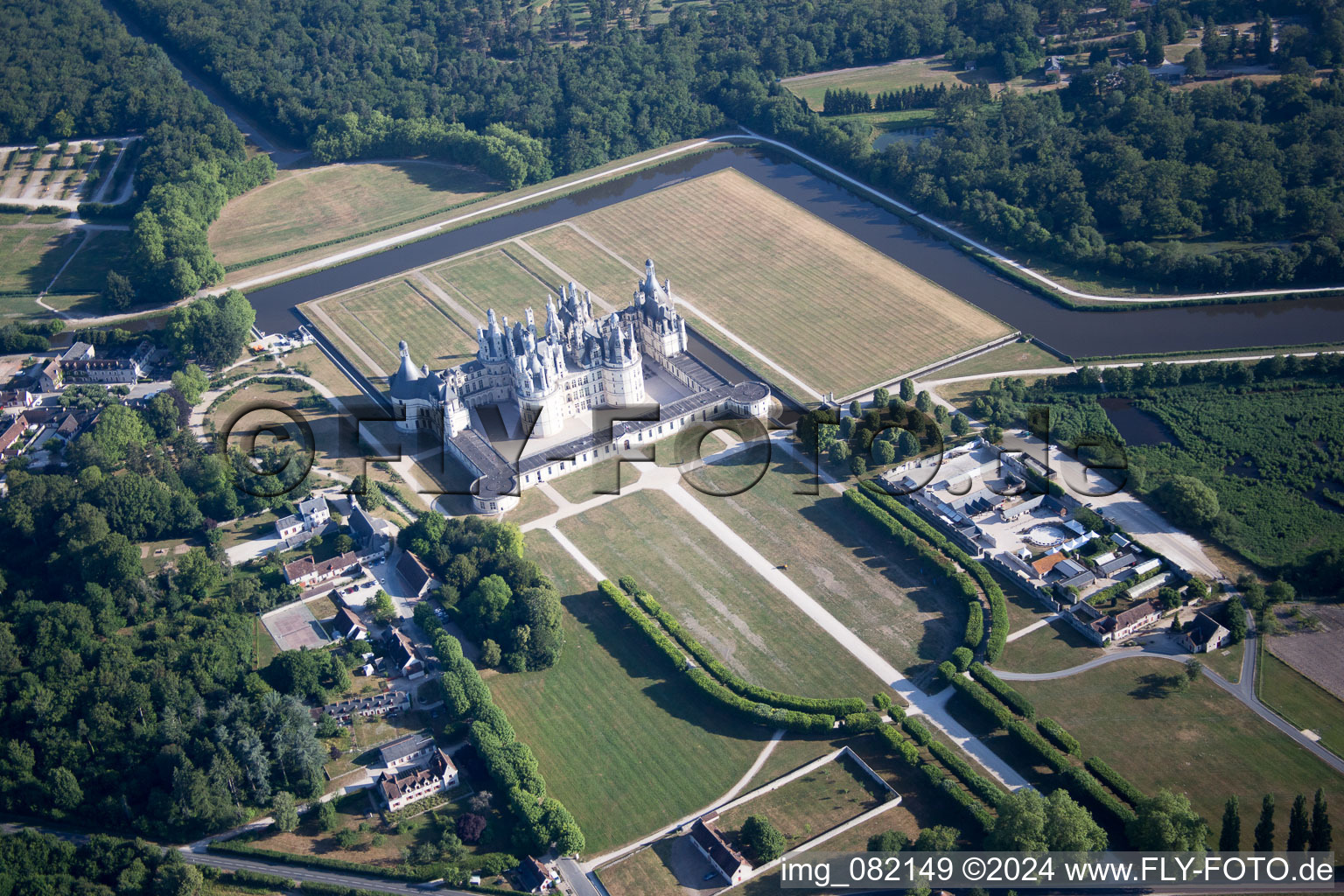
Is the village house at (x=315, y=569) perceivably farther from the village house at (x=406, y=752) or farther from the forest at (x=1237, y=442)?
the forest at (x=1237, y=442)

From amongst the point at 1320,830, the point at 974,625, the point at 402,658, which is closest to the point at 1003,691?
the point at 974,625

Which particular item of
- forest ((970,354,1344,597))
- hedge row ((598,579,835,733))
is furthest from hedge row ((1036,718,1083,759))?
forest ((970,354,1344,597))

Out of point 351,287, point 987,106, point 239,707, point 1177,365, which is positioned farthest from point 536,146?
point 239,707

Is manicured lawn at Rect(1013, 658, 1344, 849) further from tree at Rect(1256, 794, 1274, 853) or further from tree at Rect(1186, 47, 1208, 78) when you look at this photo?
tree at Rect(1186, 47, 1208, 78)

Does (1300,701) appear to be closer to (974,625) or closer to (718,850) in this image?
(974,625)

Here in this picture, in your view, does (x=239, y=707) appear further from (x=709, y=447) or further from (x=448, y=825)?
(x=709, y=447)

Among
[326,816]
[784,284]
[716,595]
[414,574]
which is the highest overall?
[784,284]
